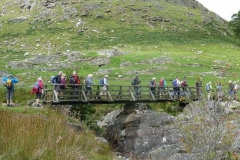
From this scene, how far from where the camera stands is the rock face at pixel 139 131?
18188 millimetres

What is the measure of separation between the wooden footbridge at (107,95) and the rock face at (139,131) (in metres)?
1.01

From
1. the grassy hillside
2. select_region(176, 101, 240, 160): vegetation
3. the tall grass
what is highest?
the grassy hillside

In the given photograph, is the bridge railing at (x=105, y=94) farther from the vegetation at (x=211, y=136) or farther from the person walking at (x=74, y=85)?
the vegetation at (x=211, y=136)

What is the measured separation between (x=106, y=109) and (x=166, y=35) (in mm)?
46834

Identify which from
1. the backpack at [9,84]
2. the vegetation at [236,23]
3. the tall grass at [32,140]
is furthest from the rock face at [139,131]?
the vegetation at [236,23]


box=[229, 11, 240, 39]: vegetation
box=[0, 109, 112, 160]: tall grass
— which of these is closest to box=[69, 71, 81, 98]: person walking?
box=[0, 109, 112, 160]: tall grass

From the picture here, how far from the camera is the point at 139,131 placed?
20.3 metres

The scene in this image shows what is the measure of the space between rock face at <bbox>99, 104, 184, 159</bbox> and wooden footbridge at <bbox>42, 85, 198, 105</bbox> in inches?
39.9

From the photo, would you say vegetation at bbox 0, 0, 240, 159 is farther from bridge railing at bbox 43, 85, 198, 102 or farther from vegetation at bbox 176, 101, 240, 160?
bridge railing at bbox 43, 85, 198, 102

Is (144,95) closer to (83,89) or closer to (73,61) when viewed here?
(83,89)

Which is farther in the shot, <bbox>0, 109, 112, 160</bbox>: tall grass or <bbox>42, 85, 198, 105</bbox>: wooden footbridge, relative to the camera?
<bbox>42, 85, 198, 105</bbox>: wooden footbridge

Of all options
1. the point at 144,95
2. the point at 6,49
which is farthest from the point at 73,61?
the point at 144,95

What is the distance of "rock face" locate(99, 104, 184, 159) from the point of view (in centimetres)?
1819

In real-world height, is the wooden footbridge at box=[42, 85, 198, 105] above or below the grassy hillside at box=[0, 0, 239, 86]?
below
